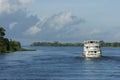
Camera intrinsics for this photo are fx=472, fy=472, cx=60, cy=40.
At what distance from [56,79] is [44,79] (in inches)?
79.3

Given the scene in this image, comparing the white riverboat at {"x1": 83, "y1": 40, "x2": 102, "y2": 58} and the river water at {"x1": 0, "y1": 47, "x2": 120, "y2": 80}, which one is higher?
the white riverboat at {"x1": 83, "y1": 40, "x2": 102, "y2": 58}

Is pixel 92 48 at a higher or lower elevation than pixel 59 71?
higher

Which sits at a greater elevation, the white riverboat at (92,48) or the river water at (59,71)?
the white riverboat at (92,48)

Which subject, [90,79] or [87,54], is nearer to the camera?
[90,79]

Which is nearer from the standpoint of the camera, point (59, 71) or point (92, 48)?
point (59, 71)

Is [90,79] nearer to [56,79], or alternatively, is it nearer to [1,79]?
[56,79]

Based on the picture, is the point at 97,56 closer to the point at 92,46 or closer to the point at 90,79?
the point at 92,46

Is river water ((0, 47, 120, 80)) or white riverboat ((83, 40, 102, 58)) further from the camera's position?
white riverboat ((83, 40, 102, 58))

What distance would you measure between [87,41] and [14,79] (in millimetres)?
75333

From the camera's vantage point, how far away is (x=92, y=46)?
5851 inches

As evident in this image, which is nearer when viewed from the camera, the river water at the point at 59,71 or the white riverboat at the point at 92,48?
the river water at the point at 59,71

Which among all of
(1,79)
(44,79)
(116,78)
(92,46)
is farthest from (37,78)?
(92,46)

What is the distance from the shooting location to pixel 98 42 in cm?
15112

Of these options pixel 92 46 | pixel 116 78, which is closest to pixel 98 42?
pixel 92 46
